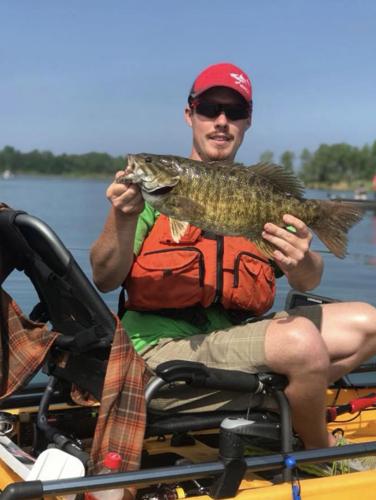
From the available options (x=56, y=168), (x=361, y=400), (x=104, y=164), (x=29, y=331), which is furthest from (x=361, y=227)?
(x=56, y=168)

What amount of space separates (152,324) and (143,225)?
49cm

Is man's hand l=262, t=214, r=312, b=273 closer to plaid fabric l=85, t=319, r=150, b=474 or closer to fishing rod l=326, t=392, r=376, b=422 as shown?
plaid fabric l=85, t=319, r=150, b=474

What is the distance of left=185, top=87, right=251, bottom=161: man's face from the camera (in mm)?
3682

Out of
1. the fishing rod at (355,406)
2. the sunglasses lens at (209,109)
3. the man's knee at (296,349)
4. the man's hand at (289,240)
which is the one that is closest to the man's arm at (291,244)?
the man's hand at (289,240)

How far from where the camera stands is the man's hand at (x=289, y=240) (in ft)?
9.98

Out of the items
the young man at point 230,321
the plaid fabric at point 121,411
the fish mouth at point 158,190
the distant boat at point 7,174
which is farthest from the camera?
the distant boat at point 7,174

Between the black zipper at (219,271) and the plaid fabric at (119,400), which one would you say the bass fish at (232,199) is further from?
the plaid fabric at (119,400)

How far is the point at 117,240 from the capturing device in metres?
3.09

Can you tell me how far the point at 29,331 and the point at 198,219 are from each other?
888mm

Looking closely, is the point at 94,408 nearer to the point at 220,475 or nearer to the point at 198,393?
the point at 198,393

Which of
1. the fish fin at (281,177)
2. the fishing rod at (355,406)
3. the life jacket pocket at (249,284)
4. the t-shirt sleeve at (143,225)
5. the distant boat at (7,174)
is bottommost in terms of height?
Answer: the distant boat at (7,174)

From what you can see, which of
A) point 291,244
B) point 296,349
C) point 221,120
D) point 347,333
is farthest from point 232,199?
point 347,333

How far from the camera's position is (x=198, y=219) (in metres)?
2.96

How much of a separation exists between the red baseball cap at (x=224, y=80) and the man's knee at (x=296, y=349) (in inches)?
52.4
